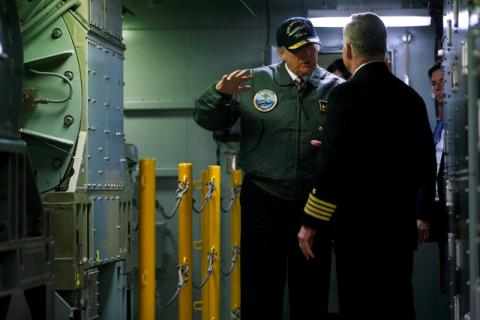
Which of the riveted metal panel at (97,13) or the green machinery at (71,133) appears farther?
the riveted metal panel at (97,13)

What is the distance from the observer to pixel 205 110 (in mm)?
5012

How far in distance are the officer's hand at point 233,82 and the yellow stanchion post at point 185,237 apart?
161 cm

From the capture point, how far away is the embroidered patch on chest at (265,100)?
16.5 ft

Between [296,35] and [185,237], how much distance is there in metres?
2.21

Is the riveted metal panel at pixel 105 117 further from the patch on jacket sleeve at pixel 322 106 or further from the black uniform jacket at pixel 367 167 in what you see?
the black uniform jacket at pixel 367 167

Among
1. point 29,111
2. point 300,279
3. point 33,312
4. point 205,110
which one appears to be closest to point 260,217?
point 300,279

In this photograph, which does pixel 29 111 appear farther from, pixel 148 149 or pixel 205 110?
pixel 148 149

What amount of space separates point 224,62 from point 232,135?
0.83 m

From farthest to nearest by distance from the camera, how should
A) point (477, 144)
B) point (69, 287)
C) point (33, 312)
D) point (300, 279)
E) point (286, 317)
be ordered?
1. point (286, 317)
2. point (69, 287)
3. point (300, 279)
4. point (33, 312)
5. point (477, 144)

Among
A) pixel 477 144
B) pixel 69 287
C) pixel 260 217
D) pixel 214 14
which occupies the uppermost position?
pixel 214 14

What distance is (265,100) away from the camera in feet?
16.6

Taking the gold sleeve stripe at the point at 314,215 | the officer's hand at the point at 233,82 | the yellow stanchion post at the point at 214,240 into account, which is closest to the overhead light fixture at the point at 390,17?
the yellow stanchion post at the point at 214,240

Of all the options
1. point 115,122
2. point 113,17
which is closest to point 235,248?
point 115,122

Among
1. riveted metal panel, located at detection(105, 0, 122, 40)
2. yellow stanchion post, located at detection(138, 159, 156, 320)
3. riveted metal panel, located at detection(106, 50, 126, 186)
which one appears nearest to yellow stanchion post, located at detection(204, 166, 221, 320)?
yellow stanchion post, located at detection(138, 159, 156, 320)
